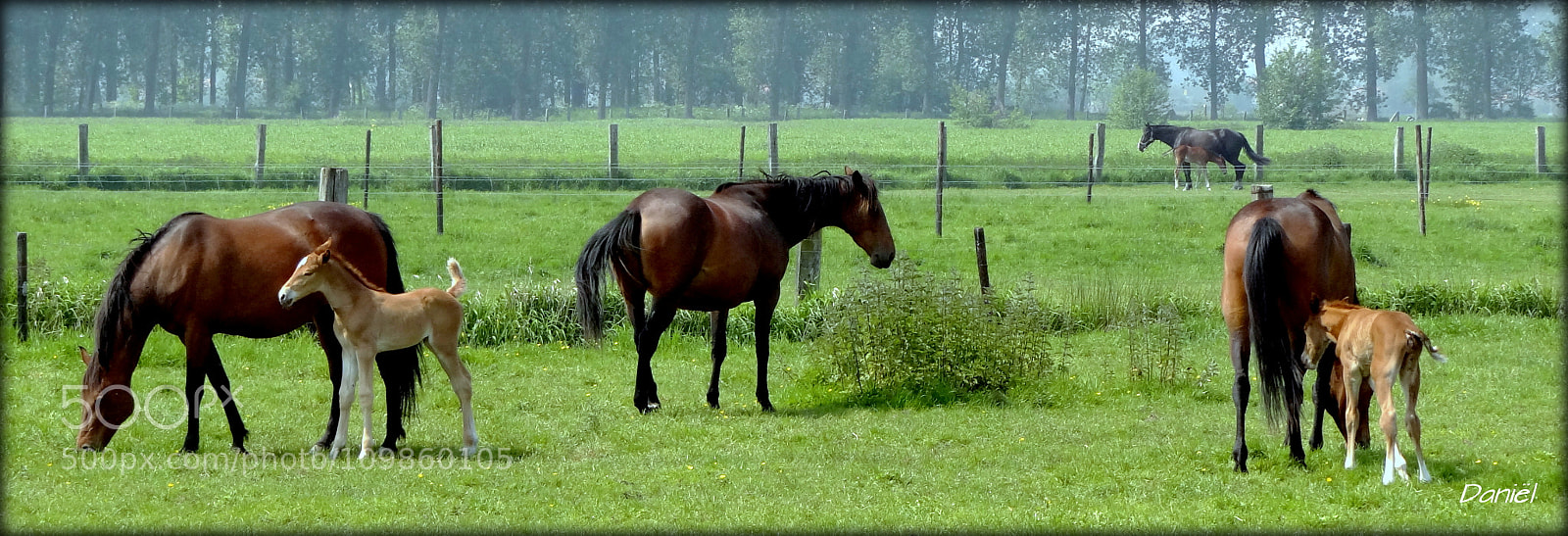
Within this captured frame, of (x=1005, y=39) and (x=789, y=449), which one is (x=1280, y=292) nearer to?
(x=789, y=449)

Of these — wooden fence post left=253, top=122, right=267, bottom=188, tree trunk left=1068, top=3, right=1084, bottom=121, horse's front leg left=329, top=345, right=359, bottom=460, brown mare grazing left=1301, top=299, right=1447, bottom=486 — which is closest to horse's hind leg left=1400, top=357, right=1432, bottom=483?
brown mare grazing left=1301, top=299, right=1447, bottom=486

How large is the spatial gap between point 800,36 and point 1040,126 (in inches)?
840

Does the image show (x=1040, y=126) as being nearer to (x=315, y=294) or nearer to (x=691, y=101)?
(x=691, y=101)

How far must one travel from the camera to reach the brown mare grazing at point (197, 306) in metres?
7.02

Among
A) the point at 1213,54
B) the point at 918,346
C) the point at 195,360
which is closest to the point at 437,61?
the point at 1213,54

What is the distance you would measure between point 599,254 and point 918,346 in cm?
250

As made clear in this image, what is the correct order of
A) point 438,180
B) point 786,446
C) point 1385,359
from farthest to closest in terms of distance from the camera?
point 438,180, point 786,446, point 1385,359

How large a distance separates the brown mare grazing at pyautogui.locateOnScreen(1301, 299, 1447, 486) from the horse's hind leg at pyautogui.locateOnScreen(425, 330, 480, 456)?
473 cm

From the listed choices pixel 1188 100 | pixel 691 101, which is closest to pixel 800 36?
pixel 691 101

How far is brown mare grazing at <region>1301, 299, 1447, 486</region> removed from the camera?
6109mm

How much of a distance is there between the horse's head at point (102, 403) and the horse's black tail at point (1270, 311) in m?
6.28

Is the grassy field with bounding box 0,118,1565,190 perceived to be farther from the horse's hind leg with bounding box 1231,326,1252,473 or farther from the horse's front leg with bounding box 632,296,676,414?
the horse's hind leg with bounding box 1231,326,1252,473

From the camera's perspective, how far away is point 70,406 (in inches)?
341

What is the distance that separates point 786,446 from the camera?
25.0 ft
